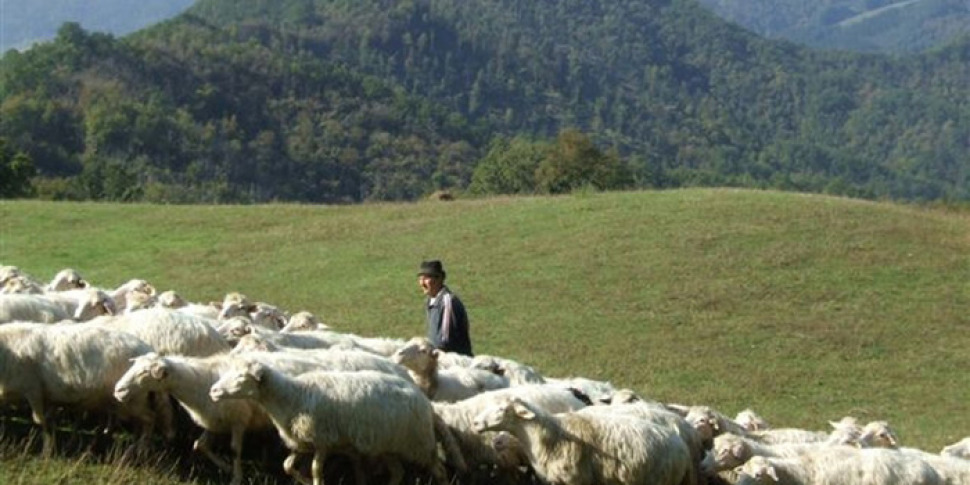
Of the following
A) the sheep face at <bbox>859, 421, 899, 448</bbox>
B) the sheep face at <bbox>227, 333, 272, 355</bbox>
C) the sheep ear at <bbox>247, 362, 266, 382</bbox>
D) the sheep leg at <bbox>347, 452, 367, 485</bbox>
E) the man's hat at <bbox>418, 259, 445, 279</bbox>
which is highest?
the man's hat at <bbox>418, 259, 445, 279</bbox>

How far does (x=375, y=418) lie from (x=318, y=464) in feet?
1.89

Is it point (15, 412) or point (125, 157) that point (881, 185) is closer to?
point (125, 157)

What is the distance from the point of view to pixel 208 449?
34.1ft

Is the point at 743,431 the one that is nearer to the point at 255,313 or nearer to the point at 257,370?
the point at 257,370

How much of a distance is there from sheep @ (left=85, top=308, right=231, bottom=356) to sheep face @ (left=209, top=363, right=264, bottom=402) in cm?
213

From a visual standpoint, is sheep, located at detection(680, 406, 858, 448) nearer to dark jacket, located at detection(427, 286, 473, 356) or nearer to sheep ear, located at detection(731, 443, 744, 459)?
sheep ear, located at detection(731, 443, 744, 459)

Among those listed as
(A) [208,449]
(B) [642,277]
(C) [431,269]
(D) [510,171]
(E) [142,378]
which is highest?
(C) [431,269]

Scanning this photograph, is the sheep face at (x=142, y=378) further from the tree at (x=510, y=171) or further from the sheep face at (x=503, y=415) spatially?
the tree at (x=510, y=171)

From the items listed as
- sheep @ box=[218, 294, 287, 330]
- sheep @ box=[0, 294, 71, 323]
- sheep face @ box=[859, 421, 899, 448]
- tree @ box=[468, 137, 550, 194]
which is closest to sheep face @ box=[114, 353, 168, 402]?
sheep @ box=[0, 294, 71, 323]

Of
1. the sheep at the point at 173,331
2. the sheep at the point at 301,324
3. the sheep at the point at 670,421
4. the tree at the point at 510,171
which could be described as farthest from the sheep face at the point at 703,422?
the tree at the point at 510,171

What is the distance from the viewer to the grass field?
22.8 meters

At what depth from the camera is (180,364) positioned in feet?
34.6

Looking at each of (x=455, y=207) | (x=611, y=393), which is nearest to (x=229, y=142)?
(x=455, y=207)

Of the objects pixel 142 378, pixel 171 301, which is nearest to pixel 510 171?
pixel 171 301
